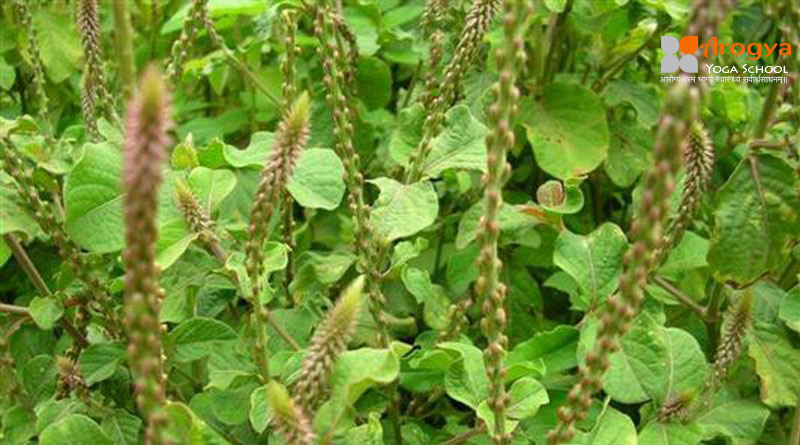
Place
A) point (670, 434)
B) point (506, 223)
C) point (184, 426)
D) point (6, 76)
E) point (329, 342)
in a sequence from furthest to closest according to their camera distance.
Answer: point (6, 76)
point (506, 223)
point (670, 434)
point (184, 426)
point (329, 342)

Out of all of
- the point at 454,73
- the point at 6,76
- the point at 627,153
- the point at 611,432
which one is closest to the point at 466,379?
the point at 611,432

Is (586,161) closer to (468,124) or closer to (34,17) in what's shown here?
(468,124)

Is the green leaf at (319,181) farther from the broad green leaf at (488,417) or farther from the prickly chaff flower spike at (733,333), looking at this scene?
the prickly chaff flower spike at (733,333)

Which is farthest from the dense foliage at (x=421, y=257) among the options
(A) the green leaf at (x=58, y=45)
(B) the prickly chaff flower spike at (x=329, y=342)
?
(A) the green leaf at (x=58, y=45)

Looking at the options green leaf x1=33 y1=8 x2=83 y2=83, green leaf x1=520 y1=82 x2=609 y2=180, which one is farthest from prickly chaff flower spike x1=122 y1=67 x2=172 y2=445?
green leaf x1=33 y1=8 x2=83 y2=83

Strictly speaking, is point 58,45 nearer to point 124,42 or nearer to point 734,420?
point 124,42

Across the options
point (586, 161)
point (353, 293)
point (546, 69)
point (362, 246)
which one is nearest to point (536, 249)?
point (586, 161)

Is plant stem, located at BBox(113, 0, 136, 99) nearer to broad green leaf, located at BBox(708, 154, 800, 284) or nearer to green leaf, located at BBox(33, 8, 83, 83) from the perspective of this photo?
broad green leaf, located at BBox(708, 154, 800, 284)
